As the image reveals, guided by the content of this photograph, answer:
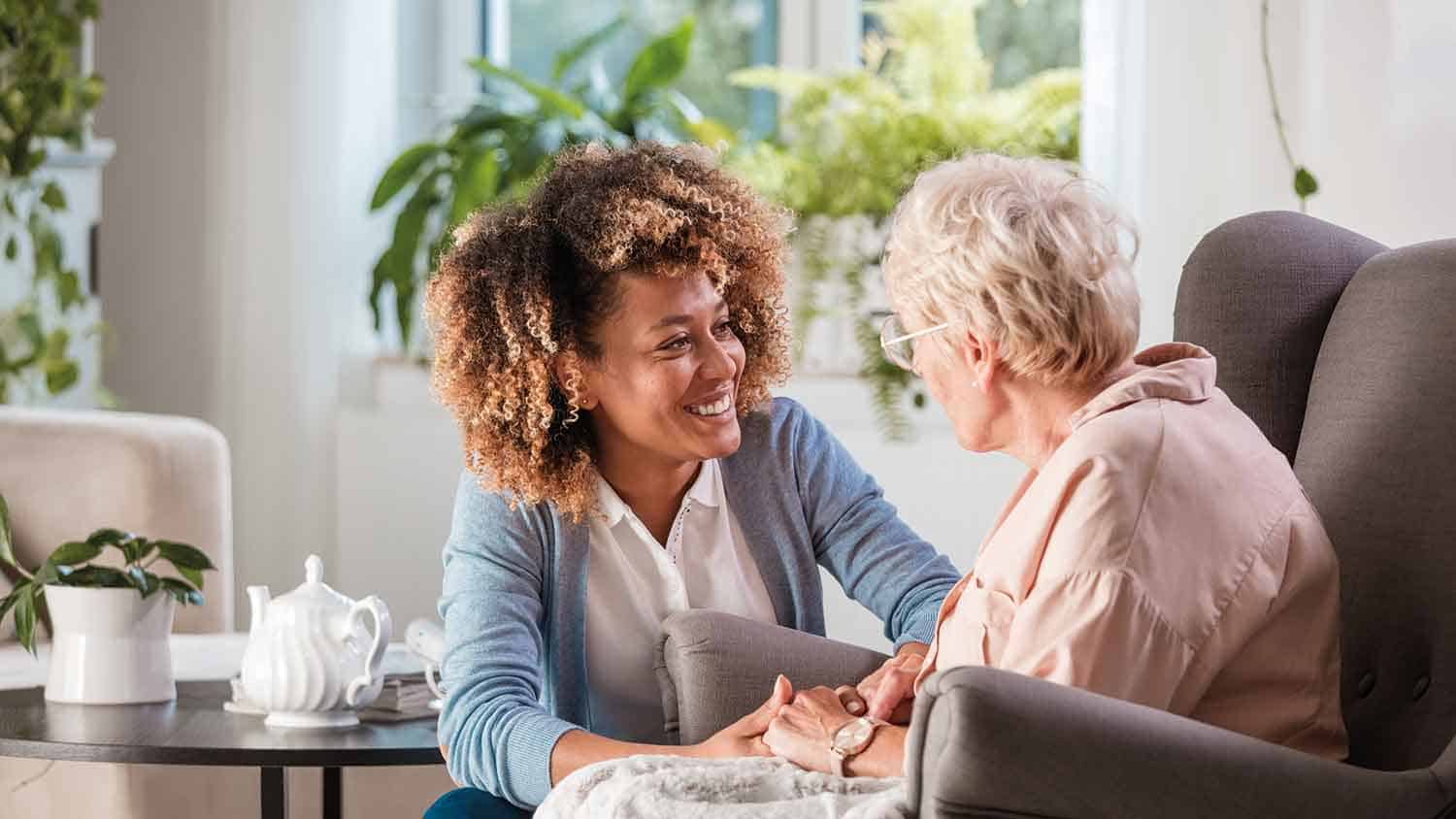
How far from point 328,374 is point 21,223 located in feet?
2.14

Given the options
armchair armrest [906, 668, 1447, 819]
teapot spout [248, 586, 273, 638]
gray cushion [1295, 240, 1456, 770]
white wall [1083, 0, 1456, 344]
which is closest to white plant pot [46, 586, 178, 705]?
teapot spout [248, 586, 273, 638]

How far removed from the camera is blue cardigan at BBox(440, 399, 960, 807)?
168 centimetres

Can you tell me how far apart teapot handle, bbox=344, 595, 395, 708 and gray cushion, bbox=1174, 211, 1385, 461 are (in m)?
0.90

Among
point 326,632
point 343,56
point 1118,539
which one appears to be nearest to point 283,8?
point 343,56

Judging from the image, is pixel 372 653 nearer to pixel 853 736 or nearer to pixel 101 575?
pixel 101 575

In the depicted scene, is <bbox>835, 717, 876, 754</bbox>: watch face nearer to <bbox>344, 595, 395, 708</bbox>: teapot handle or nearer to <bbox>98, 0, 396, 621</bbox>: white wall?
<bbox>344, 595, 395, 708</bbox>: teapot handle

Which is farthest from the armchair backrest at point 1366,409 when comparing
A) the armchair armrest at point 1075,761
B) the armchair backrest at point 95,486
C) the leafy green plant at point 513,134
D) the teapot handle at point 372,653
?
the leafy green plant at point 513,134

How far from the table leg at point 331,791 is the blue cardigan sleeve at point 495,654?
0.37 metres

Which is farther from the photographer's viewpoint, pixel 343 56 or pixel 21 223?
pixel 343 56

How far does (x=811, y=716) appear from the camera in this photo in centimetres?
157

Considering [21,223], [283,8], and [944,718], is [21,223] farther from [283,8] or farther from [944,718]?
[944,718]

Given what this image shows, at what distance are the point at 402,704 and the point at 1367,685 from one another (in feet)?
3.38

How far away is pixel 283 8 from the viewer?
363 cm

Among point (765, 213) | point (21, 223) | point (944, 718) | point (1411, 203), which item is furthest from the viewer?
point (21, 223)
